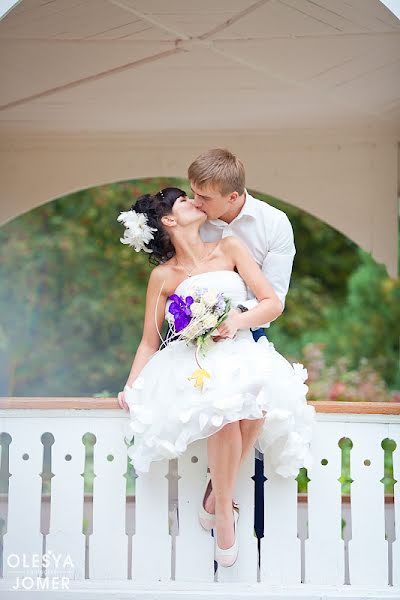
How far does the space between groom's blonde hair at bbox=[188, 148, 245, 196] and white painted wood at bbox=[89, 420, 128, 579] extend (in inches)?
43.6

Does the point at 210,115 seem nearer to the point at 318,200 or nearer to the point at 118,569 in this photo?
the point at 318,200

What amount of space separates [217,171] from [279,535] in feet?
5.16

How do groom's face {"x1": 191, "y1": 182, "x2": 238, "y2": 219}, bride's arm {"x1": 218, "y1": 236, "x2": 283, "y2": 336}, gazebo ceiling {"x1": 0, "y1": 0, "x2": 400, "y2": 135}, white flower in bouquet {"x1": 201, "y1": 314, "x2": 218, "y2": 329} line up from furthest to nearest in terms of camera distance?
1. gazebo ceiling {"x1": 0, "y1": 0, "x2": 400, "y2": 135}
2. groom's face {"x1": 191, "y1": 182, "x2": 238, "y2": 219}
3. bride's arm {"x1": 218, "y1": 236, "x2": 283, "y2": 336}
4. white flower in bouquet {"x1": 201, "y1": 314, "x2": 218, "y2": 329}

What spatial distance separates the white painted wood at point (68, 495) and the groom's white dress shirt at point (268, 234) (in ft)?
3.45

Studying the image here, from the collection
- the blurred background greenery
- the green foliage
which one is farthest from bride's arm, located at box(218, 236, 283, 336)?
the green foliage

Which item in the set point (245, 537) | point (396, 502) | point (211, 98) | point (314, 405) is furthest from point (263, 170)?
point (245, 537)

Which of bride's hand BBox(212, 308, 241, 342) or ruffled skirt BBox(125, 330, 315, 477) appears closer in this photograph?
ruffled skirt BBox(125, 330, 315, 477)

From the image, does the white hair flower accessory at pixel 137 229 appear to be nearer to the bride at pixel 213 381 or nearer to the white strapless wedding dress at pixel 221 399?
the bride at pixel 213 381

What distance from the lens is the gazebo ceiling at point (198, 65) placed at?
4.36 m

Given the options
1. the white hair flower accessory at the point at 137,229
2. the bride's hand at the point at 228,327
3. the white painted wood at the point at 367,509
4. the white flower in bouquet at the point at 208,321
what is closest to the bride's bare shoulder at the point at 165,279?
the white hair flower accessory at the point at 137,229

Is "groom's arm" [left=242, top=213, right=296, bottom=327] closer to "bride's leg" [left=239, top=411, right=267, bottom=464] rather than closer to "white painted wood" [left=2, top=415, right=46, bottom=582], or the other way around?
"bride's leg" [left=239, top=411, right=267, bottom=464]

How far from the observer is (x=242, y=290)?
3.84 m

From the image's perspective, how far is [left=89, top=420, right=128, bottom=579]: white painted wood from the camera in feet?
12.8

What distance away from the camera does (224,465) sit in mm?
3604
